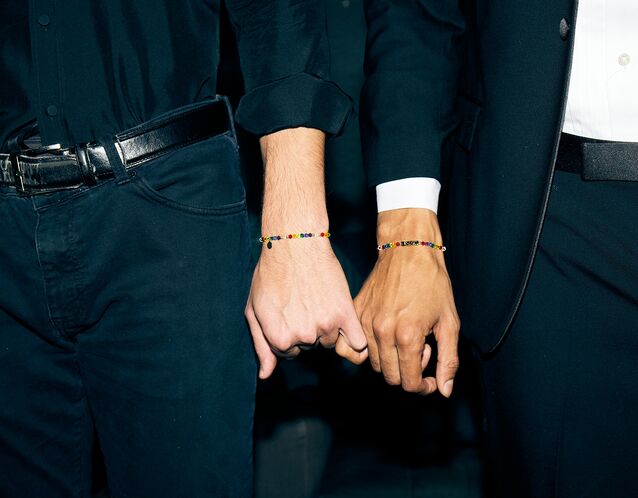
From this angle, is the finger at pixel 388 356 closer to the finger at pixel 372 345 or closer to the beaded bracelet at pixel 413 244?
the finger at pixel 372 345

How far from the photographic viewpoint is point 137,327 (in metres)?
1.14

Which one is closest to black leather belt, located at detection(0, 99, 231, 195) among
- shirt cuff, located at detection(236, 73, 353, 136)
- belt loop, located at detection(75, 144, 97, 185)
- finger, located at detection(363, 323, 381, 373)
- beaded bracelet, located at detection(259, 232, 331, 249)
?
belt loop, located at detection(75, 144, 97, 185)

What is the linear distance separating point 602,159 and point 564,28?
0.64 ft

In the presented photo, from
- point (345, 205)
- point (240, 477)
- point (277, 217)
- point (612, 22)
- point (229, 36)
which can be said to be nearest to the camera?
point (612, 22)

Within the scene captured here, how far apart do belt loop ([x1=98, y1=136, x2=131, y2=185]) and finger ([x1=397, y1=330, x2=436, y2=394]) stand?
0.52 m

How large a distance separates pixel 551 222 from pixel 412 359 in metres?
0.30

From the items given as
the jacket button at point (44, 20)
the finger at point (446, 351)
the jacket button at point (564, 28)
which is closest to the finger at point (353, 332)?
the finger at point (446, 351)

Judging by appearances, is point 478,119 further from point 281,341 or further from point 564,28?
→ point 281,341

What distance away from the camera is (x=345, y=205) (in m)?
2.54

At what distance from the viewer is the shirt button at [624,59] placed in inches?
37.4

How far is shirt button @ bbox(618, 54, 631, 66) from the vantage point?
37.4 inches

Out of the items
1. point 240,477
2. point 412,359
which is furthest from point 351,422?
point 412,359

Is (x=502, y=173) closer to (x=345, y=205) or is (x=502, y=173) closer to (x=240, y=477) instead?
(x=240, y=477)

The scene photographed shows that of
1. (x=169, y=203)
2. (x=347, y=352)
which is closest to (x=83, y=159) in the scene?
(x=169, y=203)
